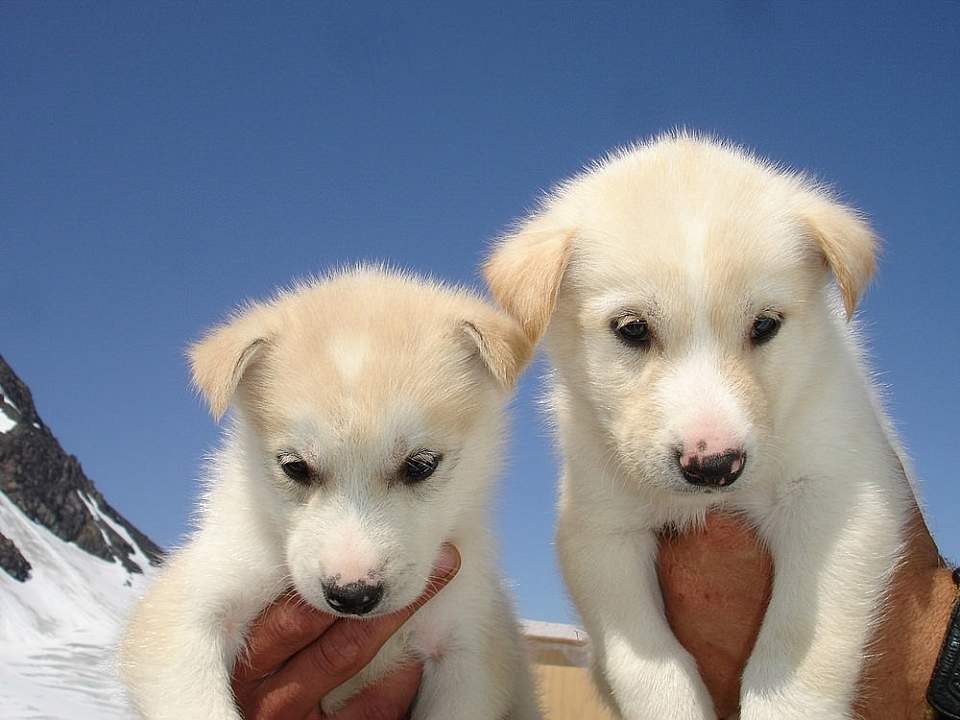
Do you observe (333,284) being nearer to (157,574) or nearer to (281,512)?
(281,512)

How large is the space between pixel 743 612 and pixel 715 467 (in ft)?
2.89

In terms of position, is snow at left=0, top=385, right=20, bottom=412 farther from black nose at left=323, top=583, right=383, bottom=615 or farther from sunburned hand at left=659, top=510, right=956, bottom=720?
sunburned hand at left=659, top=510, right=956, bottom=720

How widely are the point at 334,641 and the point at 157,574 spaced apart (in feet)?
3.05

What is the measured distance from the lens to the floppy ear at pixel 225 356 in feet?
9.87

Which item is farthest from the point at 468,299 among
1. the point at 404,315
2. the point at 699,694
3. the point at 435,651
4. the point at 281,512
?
the point at 699,694

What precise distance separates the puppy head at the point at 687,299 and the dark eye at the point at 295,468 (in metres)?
0.85

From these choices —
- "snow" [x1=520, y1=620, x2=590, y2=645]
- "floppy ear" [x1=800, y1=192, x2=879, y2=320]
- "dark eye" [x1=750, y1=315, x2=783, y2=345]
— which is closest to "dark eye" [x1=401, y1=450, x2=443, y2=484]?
"dark eye" [x1=750, y1=315, x2=783, y2=345]

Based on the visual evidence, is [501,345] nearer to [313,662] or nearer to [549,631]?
[313,662]

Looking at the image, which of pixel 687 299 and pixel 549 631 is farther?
pixel 549 631

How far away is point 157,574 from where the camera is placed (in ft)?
12.1

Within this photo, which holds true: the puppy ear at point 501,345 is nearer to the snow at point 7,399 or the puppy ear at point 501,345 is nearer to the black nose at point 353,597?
the black nose at point 353,597

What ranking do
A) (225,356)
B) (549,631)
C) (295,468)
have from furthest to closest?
1. (549,631)
2. (225,356)
3. (295,468)

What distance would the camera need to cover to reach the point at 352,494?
282cm

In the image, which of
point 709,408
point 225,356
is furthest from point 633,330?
point 225,356
